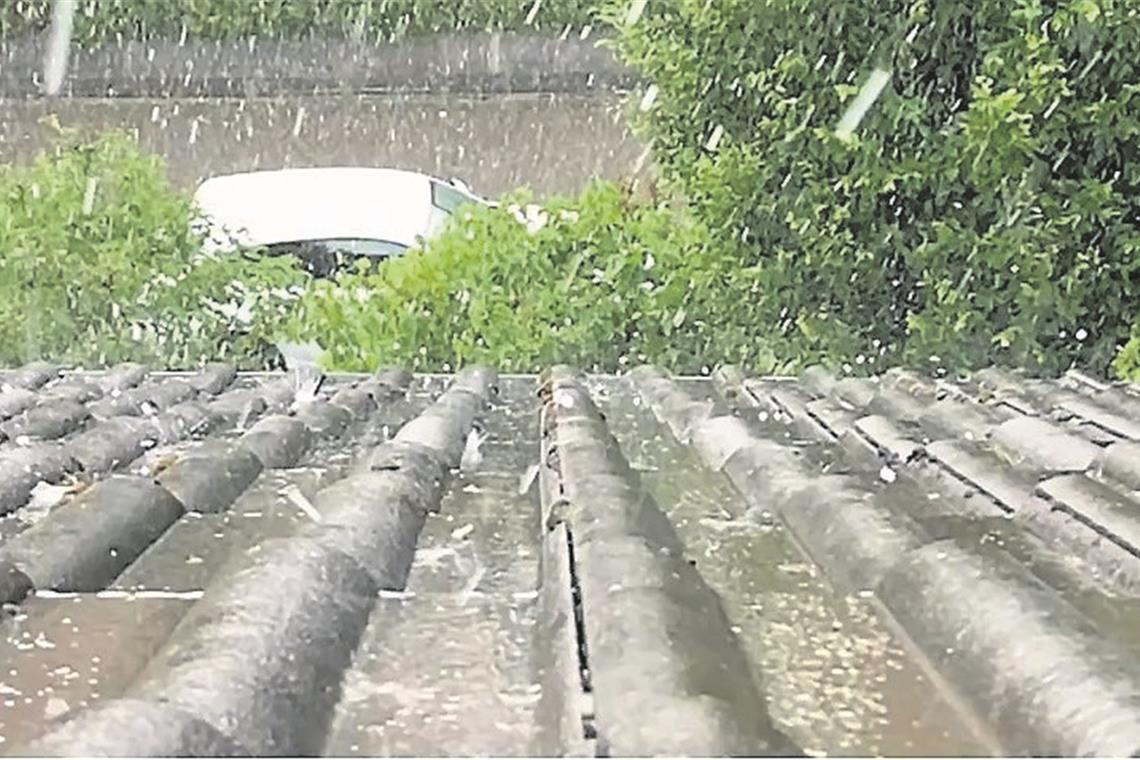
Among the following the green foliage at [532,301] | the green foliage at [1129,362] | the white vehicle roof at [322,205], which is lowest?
the white vehicle roof at [322,205]

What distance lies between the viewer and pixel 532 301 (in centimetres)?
905

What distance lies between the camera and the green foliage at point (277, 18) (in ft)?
50.4

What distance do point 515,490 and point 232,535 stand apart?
2.40 ft

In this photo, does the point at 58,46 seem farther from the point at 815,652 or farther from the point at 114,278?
the point at 815,652

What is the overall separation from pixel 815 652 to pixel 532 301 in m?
6.98

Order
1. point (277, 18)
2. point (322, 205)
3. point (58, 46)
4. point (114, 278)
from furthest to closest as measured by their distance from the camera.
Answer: point (58, 46) < point (277, 18) < point (322, 205) < point (114, 278)

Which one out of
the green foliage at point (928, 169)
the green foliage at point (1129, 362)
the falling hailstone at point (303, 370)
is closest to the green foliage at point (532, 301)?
the falling hailstone at point (303, 370)

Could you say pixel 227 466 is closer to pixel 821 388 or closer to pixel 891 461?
pixel 891 461

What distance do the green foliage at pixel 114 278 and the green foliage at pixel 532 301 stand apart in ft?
2.95

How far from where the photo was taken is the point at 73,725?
5.25 feet

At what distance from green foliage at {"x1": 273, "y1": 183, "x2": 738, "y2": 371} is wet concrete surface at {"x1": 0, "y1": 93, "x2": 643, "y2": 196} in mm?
5992

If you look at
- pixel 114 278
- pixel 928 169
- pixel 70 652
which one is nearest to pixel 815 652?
pixel 70 652

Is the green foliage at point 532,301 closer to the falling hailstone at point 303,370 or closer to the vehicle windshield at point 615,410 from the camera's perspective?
the vehicle windshield at point 615,410

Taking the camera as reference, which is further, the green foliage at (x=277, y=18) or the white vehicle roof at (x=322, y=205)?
the green foliage at (x=277, y=18)
